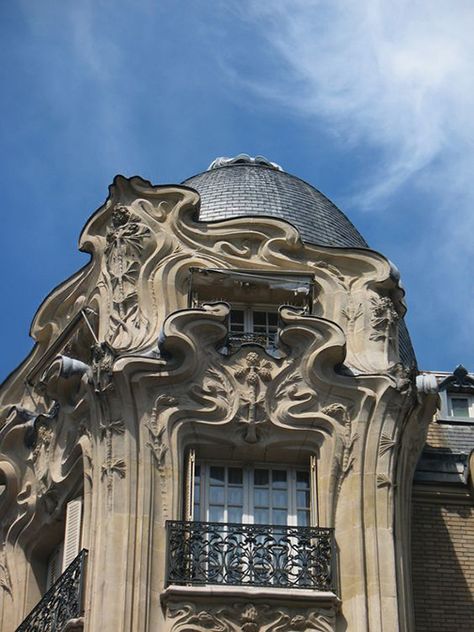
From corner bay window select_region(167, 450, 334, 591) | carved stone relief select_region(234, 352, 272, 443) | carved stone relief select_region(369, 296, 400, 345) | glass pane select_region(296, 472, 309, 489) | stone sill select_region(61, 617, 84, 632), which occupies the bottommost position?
stone sill select_region(61, 617, 84, 632)

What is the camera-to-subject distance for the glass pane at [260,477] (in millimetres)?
21031

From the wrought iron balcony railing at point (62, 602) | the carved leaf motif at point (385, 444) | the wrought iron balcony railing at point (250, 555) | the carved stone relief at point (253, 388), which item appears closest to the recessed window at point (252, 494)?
the wrought iron balcony railing at point (250, 555)

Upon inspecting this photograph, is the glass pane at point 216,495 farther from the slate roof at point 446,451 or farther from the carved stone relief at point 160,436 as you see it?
the slate roof at point 446,451

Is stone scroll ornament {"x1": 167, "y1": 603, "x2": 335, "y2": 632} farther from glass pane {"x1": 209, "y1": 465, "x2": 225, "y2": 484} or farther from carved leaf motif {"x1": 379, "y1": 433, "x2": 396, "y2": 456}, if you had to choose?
carved leaf motif {"x1": 379, "y1": 433, "x2": 396, "y2": 456}

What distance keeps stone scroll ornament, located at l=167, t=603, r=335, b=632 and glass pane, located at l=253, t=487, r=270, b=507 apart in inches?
70.0

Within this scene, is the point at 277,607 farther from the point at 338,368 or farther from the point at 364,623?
the point at 338,368

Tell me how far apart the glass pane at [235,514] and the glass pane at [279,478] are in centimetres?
72

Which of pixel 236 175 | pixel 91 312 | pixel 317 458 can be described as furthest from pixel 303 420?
pixel 236 175

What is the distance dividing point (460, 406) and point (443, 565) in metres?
4.78

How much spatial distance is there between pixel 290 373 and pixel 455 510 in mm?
3484

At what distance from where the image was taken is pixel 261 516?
67.4ft

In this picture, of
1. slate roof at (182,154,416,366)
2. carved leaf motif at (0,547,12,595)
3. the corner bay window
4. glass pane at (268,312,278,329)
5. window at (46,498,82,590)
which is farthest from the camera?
slate roof at (182,154,416,366)

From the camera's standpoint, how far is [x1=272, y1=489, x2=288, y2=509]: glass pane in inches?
815

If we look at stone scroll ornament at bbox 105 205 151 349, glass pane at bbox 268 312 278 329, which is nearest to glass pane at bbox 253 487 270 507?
stone scroll ornament at bbox 105 205 151 349
